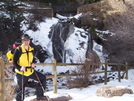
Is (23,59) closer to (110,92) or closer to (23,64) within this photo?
(23,64)

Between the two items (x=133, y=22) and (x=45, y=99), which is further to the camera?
(x=133, y=22)

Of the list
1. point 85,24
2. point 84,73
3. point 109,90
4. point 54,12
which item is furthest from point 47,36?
point 109,90

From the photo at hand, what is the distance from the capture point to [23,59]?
419 cm

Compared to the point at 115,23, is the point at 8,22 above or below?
above

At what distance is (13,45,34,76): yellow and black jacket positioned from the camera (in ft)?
13.4

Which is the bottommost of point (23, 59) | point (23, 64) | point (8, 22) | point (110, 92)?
point (110, 92)

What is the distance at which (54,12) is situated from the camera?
26297 mm

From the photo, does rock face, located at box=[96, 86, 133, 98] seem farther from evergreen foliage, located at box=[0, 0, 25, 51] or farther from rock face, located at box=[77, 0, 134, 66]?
evergreen foliage, located at box=[0, 0, 25, 51]

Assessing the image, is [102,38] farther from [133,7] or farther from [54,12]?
[54,12]

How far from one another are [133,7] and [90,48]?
6.44 meters

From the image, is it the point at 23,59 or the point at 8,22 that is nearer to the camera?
the point at 23,59

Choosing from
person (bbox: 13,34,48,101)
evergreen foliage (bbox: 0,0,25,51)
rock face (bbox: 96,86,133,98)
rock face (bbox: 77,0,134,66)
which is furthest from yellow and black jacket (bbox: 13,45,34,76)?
evergreen foliage (bbox: 0,0,25,51)

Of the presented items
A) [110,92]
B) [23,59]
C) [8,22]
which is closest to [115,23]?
[8,22]

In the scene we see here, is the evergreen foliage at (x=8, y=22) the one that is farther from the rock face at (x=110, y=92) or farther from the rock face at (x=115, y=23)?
the rock face at (x=110, y=92)
